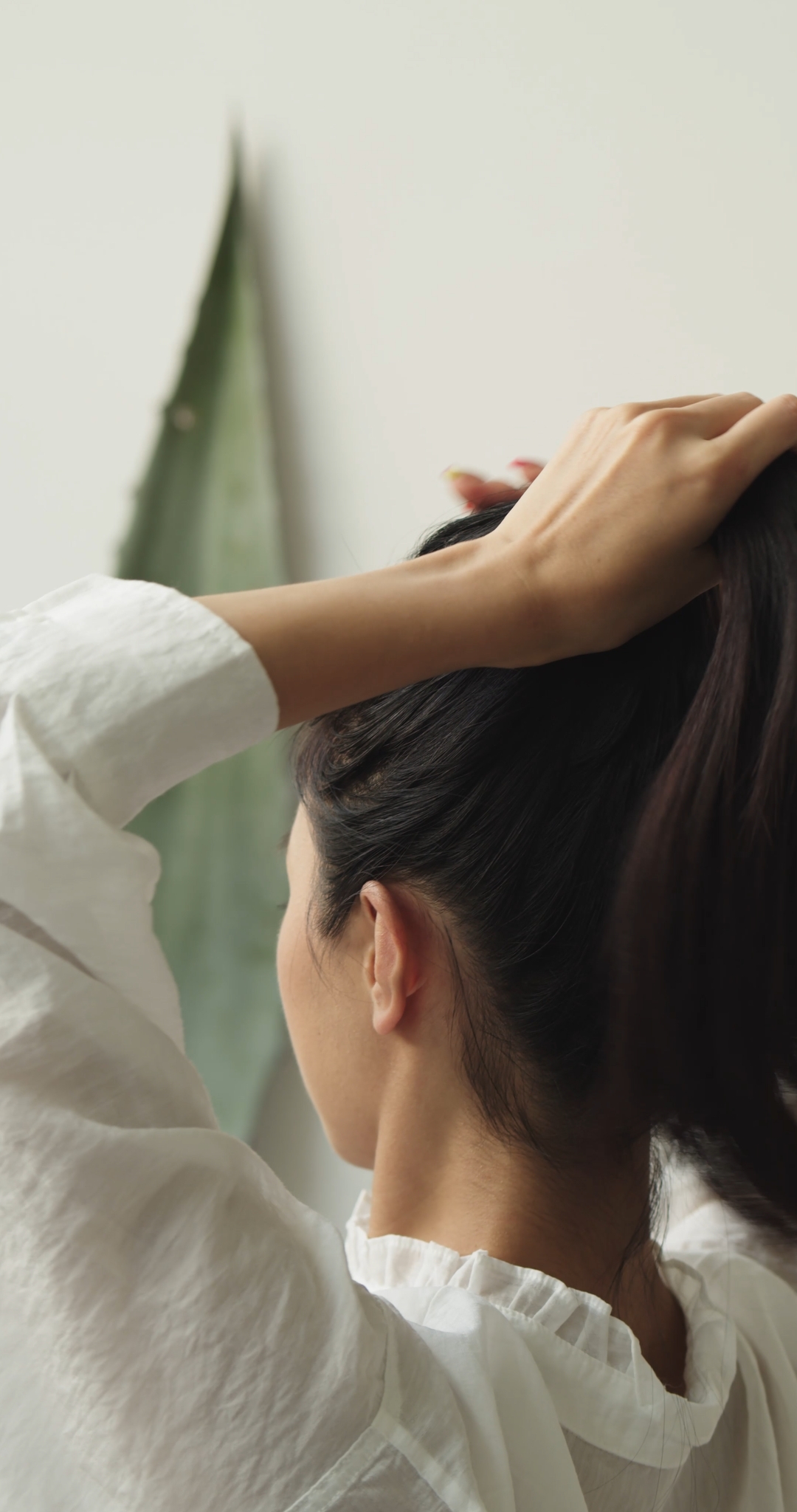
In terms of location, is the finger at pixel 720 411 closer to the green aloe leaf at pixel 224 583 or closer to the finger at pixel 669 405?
the finger at pixel 669 405

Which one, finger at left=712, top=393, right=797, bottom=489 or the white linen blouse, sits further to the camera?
finger at left=712, top=393, right=797, bottom=489

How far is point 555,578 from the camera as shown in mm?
452

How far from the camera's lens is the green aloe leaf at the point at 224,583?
3.70 ft

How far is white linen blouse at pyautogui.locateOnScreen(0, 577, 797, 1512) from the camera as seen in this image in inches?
14.4

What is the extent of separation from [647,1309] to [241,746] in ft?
1.30

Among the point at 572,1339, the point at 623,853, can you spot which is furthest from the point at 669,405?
the point at 572,1339

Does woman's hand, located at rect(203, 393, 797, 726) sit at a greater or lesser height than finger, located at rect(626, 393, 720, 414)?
lesser

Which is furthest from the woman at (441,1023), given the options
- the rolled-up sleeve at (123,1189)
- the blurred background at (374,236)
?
the blurred background at (374,236)

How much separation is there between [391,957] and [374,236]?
79cm

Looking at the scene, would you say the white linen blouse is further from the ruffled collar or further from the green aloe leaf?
the green aloe leaf

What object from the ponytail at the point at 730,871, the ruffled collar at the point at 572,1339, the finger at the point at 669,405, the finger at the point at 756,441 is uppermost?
the finger at the point at 669,405

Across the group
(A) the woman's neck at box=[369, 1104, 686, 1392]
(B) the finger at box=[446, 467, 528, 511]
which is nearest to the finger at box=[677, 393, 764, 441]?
(B) the finger at box=[446, 467, 528, 511]

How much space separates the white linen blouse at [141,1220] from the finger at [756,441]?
0.71ft

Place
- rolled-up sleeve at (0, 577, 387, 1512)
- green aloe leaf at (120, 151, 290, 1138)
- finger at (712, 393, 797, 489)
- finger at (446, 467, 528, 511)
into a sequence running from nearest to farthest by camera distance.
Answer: rolled-up sleeve at (0, 577, 387, 1512) < finger at (712, 393, 797, 489) < finger at (446, 467, 528, 511) < green aloe leaf at (120, 151, 290, 1138)
